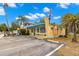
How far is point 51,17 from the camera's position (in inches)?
129

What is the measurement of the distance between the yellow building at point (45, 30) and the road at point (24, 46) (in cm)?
8

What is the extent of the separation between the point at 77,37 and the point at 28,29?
60 centimetres

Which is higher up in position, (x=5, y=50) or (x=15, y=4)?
(x=15, y=4)

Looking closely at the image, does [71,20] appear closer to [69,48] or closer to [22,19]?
[69,48]

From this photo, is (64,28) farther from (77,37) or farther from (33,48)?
(33,48)

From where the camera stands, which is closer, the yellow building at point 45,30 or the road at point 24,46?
the road at point 24,46

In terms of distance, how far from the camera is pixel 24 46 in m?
3.24

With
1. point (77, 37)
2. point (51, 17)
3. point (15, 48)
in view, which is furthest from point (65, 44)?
point (15, 48)

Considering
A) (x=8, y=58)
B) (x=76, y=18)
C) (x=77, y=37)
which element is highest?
(x=76, y=18)

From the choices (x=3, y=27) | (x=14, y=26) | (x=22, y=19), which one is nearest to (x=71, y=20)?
(x=22, y=19)

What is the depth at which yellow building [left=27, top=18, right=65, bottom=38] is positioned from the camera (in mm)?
3271

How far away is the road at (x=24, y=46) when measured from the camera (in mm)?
3158

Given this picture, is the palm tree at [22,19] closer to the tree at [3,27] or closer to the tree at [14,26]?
the tree at [14,26]

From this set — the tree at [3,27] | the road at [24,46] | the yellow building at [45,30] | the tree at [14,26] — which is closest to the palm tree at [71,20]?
the yellow building at [45,30]
